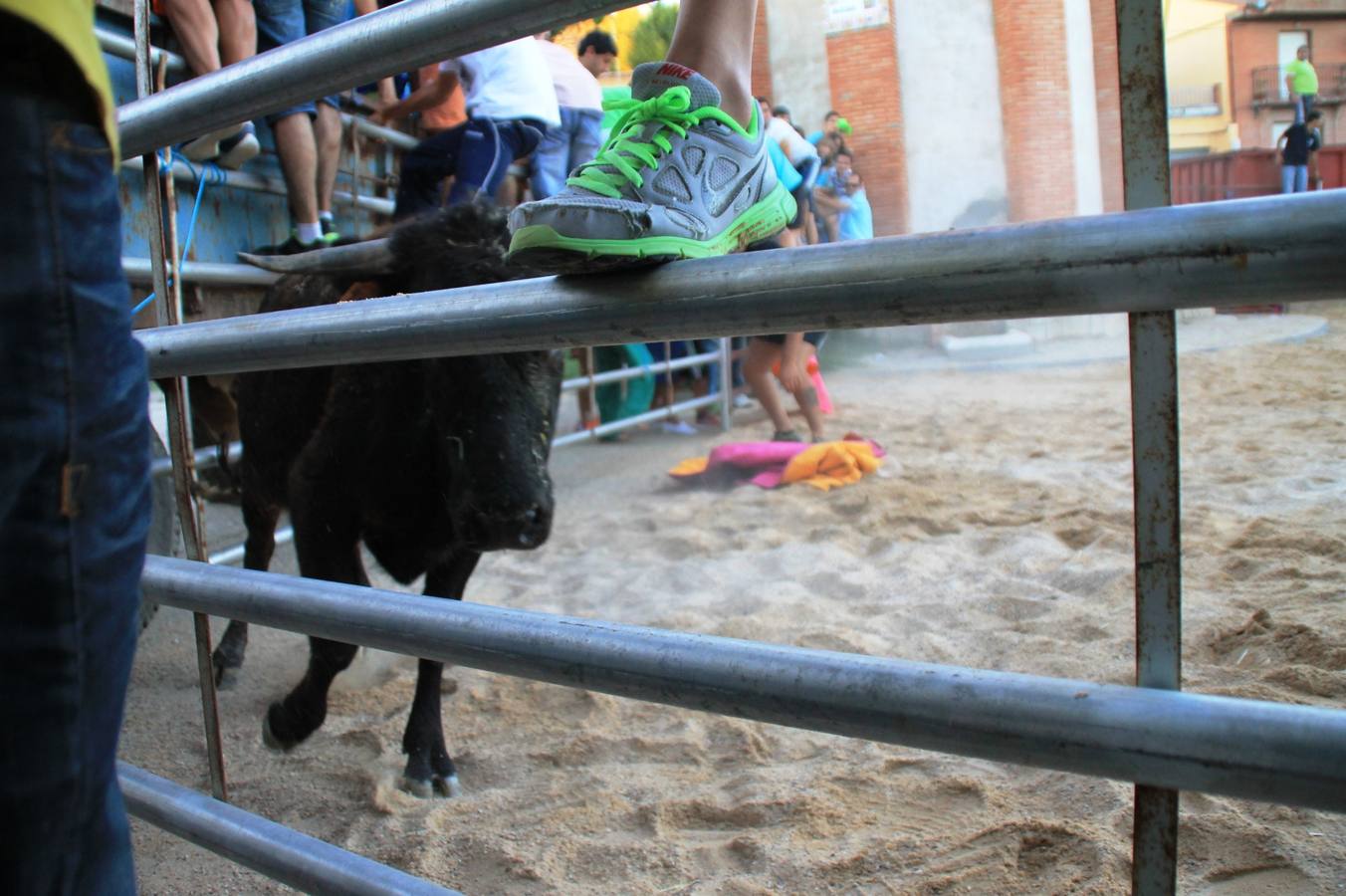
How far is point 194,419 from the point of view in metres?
4.85

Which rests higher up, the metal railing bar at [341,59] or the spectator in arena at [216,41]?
the spectator in arena at [216,41]

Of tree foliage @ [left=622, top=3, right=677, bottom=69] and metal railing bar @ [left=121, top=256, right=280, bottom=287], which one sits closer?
metal railing bar @ [left=121, top=256, right=280, bottom=287]

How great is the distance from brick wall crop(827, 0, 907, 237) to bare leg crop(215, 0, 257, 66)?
9.40 m

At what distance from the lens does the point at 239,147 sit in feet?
13.5

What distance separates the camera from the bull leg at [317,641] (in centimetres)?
287

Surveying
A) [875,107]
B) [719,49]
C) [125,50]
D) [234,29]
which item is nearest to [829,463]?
[234,29]

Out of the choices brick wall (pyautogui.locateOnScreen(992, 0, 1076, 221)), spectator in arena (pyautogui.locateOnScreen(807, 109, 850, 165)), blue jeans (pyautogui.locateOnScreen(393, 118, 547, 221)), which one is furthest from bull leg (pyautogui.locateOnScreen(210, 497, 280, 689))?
brick wall (pyautogui.locateOnScreen(992, 0, 1076, 221))

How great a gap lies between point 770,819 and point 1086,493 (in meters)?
3.30

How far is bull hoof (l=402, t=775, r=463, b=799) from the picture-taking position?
101 inches

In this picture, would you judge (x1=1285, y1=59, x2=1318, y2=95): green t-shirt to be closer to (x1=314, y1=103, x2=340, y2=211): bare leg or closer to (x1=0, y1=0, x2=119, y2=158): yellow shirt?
(x1=314, y1=103, x2=340, y2=211): bare leg

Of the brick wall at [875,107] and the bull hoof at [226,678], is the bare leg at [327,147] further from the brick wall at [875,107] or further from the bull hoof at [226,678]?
the brick wall at [875,107]

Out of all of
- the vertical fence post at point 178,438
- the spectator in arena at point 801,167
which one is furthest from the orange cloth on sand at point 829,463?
the vertical fence post at point 178,438

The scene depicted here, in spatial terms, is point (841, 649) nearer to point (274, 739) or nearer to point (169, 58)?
point (274, 739)

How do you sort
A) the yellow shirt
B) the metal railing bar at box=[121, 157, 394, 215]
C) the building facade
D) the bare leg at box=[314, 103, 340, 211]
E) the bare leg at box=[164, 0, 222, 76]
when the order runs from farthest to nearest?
the building facade → the bare leg at box=[314, 103, 340, 211] → the metal railing bar at box=[121, 157, 394, 215] → the bare leg at box=[164, 0, 222, 76] → the yellow shirt
